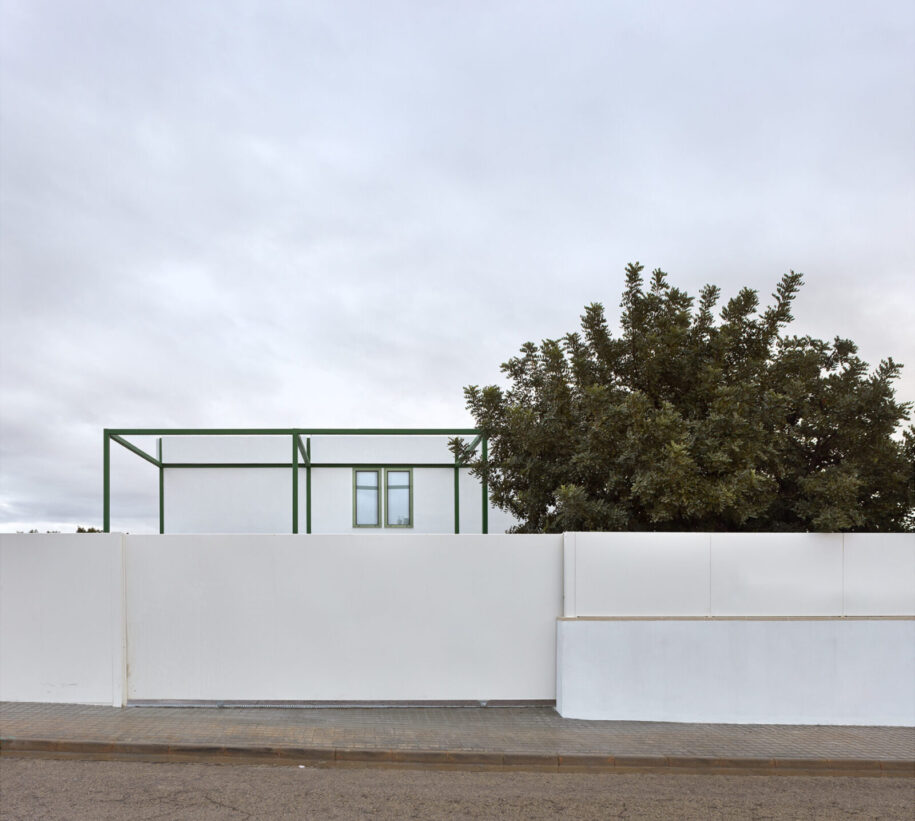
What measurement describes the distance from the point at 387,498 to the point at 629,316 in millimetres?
6233

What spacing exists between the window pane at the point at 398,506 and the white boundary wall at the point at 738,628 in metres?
6.74

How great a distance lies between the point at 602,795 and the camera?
681 centimetres

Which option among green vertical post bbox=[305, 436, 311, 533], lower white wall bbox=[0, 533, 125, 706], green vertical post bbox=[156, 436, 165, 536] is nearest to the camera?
lower white wall bbox=[0, 533, 125, 706]

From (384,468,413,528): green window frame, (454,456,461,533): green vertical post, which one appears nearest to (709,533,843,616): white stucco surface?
(454,456,461,533): green vertical post

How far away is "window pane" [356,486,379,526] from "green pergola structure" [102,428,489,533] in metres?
0.51

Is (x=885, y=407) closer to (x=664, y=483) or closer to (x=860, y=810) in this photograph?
(x=664, y=483)

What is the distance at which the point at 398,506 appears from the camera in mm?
16219

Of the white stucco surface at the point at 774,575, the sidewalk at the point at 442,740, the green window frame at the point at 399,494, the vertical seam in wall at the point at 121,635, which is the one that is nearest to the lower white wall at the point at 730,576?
the white stucco surface at the point at 774,575

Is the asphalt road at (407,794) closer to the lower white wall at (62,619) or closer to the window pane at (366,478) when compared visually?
the lower white wall at (62,619)

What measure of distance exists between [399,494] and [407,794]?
9639mm

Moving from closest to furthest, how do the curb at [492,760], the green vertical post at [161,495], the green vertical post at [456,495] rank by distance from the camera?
the curb at [492,760] → the green vertical post at [456,495] → the green vertical post at [161,495]

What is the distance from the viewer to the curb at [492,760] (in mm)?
7621

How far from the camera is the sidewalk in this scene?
7672mm

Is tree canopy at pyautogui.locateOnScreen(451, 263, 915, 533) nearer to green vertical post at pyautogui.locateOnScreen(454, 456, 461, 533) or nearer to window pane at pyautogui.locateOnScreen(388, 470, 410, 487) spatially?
green vertical post at pyautogui.locateOnScreen(454, 456, 461, 533)
